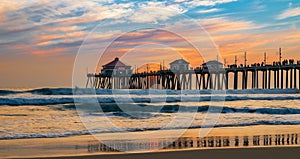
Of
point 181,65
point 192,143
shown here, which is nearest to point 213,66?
point 181,65

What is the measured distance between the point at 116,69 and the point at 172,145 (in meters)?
54.3

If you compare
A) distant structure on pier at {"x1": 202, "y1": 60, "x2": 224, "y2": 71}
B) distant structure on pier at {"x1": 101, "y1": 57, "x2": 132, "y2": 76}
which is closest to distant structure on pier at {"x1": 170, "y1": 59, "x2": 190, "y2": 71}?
distant structure on pier at {"x1": 202, "y1": 60, "x2": 224, "y2": 71}

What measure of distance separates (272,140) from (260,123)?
17.9 feet

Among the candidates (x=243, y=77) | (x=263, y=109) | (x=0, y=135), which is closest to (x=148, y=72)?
(x=243, y=77)

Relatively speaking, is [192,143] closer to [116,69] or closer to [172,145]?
[172,145]

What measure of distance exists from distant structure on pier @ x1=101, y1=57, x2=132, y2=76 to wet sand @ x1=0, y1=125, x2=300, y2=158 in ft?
164

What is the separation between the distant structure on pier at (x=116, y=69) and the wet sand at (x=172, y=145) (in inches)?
1963

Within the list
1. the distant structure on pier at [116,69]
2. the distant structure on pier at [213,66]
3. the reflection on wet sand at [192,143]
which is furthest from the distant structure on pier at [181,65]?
the reflection on wet sand at [192,143]

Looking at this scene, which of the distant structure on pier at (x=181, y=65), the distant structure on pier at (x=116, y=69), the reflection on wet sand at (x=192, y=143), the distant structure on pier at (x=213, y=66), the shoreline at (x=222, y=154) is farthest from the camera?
the distant structure on pier at (x=116, y=69)

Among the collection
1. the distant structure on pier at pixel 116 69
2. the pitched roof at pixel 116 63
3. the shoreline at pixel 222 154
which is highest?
the pitched roof at pixel 116 63

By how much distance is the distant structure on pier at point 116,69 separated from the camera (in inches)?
2578

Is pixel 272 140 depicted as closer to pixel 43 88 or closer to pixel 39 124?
pixel 39 124

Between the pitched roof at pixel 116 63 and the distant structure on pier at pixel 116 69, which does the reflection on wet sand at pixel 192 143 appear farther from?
the pitched roof at pixel 116 63

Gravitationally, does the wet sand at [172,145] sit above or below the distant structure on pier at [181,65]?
below
